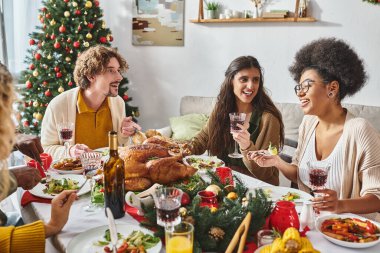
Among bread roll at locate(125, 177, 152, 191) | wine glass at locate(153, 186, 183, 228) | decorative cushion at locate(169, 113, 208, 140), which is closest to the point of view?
wine glass at locate(153, 186, 183, 228)

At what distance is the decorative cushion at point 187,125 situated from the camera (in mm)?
4359

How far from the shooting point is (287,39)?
442cm

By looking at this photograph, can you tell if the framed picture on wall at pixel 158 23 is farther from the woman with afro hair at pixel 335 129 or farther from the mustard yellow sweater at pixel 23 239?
the mustard yellow sweater at pixel 23 239

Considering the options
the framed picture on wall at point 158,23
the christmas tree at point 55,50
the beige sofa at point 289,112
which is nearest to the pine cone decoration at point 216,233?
the beige sofa at point 289,112

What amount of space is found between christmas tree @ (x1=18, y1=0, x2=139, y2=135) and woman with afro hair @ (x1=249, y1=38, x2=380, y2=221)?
3036 millimetres

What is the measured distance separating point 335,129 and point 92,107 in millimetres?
1714

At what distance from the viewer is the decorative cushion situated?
436cm

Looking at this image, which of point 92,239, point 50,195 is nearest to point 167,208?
point 92,239

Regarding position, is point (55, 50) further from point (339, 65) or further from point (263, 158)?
point (339, 65)

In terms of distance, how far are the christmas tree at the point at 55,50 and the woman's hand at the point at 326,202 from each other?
11.5 feet

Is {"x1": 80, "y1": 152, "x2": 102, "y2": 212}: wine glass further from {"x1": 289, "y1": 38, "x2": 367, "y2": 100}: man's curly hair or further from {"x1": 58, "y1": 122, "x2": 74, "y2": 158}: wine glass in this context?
{"x1": 289, "y1": 38, "x2": 367, "y2": 100}: man's curly hair

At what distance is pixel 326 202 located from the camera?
1489 millimetres

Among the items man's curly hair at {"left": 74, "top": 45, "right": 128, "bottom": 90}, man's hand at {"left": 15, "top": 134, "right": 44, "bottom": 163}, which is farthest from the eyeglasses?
man's curly hair at {"left": 74, "top": 45, "right": 128, "bottom": 90}

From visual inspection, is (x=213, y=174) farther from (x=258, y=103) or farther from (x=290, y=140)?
(x=290, y=140)
